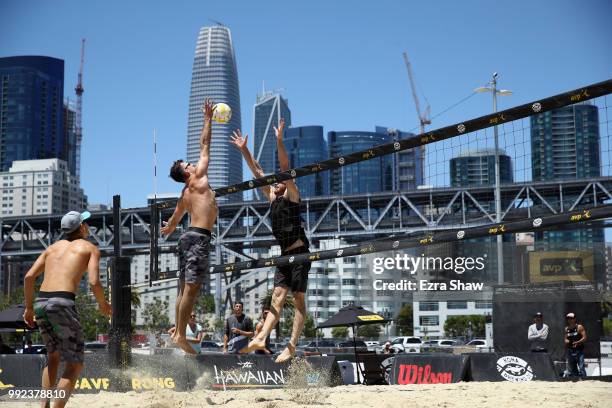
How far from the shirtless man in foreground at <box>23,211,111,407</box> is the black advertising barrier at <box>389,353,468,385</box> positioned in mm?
5738

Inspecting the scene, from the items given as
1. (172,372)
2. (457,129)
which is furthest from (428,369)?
(457,129)

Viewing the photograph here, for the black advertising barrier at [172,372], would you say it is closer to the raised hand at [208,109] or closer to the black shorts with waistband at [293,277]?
the black shorts with waistband at [293,277]

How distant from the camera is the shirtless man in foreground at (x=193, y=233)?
22.6ft

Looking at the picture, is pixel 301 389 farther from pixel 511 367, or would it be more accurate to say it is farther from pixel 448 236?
pixel 511 367

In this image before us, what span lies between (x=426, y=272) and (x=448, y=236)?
1705 cm

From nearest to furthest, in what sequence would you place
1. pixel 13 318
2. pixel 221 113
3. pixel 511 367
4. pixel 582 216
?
pixel 582 216 → pixel 221 113 → pixel 511 367 → pixel 13 318

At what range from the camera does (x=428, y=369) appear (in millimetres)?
10609

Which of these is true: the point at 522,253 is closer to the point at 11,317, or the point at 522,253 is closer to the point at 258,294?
the point at 11,317

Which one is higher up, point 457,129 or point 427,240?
point 457,129

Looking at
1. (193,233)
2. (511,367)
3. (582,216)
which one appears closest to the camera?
(582,216)

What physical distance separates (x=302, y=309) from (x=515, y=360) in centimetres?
426

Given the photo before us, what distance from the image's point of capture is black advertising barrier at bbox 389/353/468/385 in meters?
10.5

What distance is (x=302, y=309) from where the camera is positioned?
764 cm

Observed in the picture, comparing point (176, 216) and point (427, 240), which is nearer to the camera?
point (427, 240)
